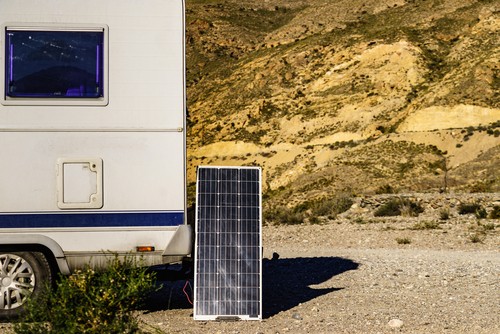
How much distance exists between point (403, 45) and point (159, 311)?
1903 inches

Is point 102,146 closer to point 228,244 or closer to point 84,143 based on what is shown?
point 84,143

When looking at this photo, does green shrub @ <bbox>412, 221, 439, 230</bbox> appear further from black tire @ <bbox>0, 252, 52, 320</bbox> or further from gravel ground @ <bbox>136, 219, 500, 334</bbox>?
black tire @ <bbox>0, 252, 52, 320</bbox>

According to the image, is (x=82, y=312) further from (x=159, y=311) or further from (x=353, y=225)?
(x=353, y=225)

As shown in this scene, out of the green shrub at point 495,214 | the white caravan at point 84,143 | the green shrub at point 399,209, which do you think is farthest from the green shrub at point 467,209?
the white caravan at point 84,143

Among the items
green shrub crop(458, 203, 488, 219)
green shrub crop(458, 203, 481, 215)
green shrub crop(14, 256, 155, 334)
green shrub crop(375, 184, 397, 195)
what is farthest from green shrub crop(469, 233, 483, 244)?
green shrub crop(375, 184, 397, 195)

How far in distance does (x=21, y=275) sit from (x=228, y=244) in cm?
232

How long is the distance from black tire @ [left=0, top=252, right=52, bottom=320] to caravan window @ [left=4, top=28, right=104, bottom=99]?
1.78 m

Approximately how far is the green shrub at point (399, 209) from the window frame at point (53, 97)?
17908 millimetres

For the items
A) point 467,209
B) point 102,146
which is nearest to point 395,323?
point 102,146

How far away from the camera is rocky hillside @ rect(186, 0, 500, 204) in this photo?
4281 centimetres

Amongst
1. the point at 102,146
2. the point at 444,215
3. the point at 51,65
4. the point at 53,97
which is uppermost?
the point at 51,65

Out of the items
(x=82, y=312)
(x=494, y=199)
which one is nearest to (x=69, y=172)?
(x=82, y=312)

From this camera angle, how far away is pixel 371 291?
38.2 ft

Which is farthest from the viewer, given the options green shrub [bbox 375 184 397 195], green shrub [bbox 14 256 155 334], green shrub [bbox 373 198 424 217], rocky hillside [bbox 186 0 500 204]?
rocky hillside [bbox 186 0 500 204]
